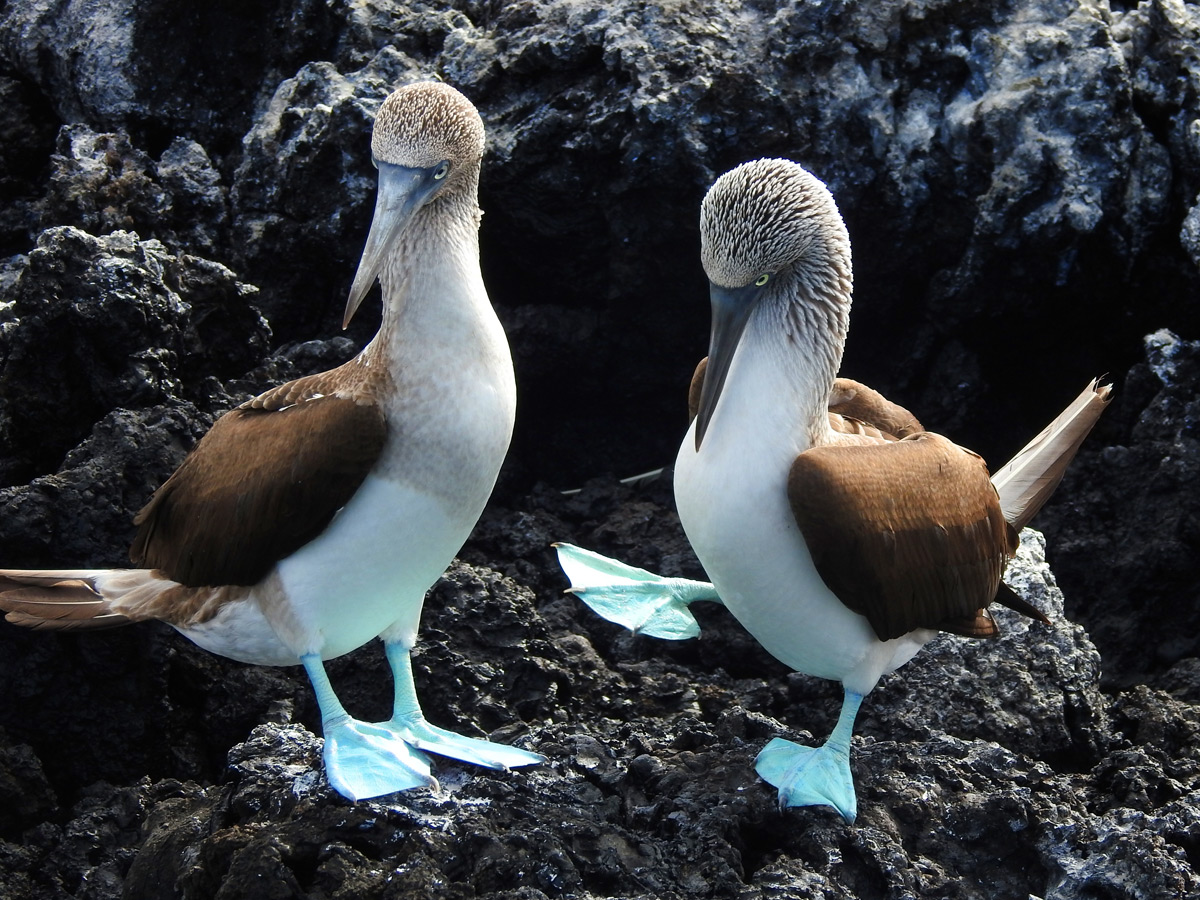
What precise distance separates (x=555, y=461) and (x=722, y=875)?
10.2 ft

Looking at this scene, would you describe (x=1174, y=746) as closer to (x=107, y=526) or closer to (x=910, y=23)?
(x=910, y=23)

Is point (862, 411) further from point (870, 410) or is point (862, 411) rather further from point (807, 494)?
point (807, 494)

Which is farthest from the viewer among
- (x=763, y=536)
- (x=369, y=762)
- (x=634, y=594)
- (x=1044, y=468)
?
(x=634, y=594)

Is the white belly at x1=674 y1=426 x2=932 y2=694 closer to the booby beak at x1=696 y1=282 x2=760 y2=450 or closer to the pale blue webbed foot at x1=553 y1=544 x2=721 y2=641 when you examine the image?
the booby beak at x1=696 y1=282 x2=760 y2=450

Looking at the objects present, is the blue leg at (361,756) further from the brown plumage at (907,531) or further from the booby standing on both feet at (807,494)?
the brown plumage at (907,531)

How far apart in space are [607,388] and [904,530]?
260 centimetres

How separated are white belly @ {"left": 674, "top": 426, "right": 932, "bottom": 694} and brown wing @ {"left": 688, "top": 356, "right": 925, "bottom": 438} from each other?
1.81 ft

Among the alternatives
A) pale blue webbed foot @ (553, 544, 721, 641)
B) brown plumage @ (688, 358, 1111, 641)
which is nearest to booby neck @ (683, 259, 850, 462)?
brown plumage @ (688, 358, 1111, 641)

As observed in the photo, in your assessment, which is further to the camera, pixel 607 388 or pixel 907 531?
pixel 607 388

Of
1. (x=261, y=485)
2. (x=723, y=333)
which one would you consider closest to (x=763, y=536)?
(x=723, y=333)

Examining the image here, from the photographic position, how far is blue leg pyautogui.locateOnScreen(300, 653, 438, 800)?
3.52 meters

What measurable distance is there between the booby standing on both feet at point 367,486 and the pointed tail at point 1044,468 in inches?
73.1

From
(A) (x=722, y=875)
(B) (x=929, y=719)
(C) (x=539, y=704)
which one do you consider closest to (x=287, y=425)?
(C) (x=539, y=704)

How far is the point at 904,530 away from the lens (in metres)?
3.88
